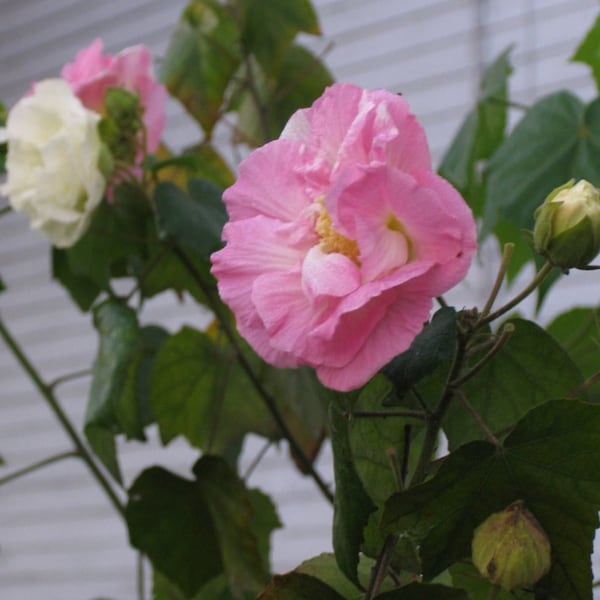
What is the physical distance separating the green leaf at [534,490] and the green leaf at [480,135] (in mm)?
506

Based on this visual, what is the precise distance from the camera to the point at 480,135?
0.89 metres


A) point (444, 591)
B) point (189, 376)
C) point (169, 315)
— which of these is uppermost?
point (444, 591)

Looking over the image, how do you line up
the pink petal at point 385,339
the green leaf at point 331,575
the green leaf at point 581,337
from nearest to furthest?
the pink petal at point 385,339 → the green leaf at point 331,575 → the green leaf at point 581,337

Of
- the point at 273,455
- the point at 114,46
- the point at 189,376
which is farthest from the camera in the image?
the point at 114,46

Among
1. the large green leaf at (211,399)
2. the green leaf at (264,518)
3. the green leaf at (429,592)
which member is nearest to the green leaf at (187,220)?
the large green leaf at (211,399)

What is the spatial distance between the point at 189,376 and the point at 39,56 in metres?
2.18

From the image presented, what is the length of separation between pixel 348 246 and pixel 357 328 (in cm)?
3

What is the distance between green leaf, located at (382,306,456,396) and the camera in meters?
0.35

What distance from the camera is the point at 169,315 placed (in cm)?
244

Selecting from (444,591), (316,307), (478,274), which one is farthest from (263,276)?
(478,274)

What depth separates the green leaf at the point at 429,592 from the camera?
37 cm

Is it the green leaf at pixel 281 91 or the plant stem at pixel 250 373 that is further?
the green leaf at pixel 281 91

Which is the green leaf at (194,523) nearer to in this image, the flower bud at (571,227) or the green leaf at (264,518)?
the green leaf at (264,518)

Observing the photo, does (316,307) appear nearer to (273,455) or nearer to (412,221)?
(412,221)
